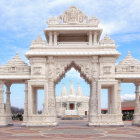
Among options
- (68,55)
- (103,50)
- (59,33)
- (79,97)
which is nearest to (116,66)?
(103,50)

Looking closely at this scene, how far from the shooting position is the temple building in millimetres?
53250

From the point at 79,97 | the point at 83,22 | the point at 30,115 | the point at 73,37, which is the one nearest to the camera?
the point at 30,115

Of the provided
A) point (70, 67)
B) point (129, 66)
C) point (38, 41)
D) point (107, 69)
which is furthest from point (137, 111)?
point (38, 41)

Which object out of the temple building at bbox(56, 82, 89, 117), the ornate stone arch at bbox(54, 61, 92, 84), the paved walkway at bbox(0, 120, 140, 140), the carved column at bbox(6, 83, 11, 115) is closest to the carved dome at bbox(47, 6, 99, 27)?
the ornate stone arch at bbox(54, 61, 92, 84)

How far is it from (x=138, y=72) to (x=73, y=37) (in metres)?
8.25

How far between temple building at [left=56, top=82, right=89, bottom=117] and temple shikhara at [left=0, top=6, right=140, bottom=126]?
2721 cm

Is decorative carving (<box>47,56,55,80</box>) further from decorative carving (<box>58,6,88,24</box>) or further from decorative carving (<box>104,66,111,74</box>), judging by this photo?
decorative carving (<box>104,66,111,74</box>)

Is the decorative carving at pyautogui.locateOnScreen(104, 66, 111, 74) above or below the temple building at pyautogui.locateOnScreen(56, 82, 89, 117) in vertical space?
above

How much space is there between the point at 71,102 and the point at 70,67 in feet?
91.5

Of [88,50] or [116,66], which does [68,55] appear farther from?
[116,66]

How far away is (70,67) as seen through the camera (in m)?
26.3

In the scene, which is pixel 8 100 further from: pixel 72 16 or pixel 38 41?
pixel 72 16

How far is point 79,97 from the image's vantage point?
56062mm

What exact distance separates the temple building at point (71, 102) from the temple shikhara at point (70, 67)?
27.2 m
